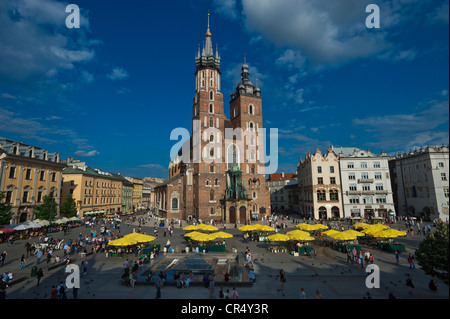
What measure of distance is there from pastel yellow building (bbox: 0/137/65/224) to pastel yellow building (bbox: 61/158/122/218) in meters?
9.92

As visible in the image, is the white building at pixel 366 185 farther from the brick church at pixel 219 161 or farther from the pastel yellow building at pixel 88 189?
the pastel yellow building at pixel 88 189

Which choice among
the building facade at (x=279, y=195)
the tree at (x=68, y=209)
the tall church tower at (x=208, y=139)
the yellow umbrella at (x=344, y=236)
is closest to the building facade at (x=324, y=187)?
the tall church tower at (x=208, y=139)

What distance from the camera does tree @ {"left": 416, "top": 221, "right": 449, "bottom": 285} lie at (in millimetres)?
12330

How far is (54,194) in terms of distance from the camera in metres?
46.2

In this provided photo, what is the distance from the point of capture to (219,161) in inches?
2174

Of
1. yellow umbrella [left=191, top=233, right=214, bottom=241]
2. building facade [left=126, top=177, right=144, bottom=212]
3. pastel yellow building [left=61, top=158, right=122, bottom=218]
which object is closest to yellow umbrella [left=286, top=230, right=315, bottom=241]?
yellow umbrella [left=191, top=233, right=214, bottom=241]

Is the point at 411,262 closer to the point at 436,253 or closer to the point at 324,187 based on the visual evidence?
the point at 436,253

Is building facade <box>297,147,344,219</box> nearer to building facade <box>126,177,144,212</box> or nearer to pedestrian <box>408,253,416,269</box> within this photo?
A: pedestrian <box>408,253,416,269</box>

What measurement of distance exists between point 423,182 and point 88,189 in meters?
75.9

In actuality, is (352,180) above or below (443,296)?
above
